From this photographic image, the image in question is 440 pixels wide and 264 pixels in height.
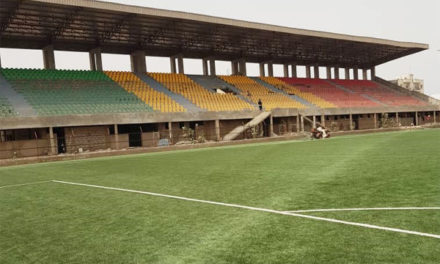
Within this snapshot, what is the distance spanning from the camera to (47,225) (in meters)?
5.95

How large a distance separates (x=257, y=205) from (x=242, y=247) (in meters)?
2.20

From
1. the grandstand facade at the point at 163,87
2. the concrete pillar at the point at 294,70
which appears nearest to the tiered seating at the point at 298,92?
the grandstand facade at the point at 163,87

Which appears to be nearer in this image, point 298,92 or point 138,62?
point 138,62

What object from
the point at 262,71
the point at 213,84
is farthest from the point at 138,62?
the point at 262,71

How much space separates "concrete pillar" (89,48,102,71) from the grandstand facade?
0.10m

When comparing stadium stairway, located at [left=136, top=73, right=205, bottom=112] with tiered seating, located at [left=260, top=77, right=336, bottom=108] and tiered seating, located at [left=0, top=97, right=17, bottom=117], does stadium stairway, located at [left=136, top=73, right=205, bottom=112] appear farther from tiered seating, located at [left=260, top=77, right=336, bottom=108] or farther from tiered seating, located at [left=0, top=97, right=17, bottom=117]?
tiered seating, located at [left=260, top=77, right=336, bottom=108]

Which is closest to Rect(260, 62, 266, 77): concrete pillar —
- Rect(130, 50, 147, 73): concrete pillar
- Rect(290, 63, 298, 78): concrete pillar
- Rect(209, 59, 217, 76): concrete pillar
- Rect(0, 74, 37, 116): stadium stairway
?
Rect(290, 63, 298, 78): concrete pillar

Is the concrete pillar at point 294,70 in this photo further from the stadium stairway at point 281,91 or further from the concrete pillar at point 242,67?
the concrete pillar at point 242,67

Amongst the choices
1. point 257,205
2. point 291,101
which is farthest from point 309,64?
point 257,205

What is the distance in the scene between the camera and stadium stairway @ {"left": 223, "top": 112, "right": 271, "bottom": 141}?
33156 millimetres

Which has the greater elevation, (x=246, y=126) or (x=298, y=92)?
(x=298, y=92)

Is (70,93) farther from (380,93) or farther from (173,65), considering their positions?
(380,93)

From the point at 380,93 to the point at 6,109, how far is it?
47.0 meters

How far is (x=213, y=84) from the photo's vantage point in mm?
42469
